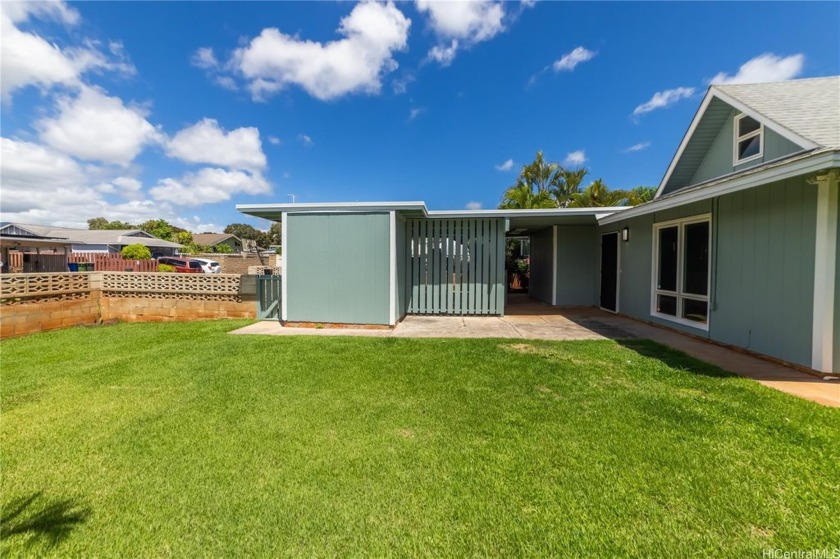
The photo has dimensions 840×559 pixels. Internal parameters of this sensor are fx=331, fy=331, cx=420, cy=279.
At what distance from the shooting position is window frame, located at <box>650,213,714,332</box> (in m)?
6.13

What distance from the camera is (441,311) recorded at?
929 centimetres

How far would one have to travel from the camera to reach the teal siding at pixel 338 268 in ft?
24.7

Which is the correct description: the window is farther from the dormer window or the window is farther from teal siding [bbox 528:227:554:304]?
teal siding [bbox 528:227:554:304]

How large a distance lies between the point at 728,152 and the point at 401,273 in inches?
295

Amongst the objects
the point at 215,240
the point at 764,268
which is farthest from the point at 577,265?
the point at 215,240

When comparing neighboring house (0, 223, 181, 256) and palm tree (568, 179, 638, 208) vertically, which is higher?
palm tree (568, 179, 638, 208)

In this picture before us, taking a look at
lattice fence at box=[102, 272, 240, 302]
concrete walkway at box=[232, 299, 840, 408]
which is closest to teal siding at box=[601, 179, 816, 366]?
concrete walkway at box=[232, 299, 840, 408]

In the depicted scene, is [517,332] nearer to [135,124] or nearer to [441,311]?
[441,311]

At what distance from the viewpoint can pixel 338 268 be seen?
25.3 feet

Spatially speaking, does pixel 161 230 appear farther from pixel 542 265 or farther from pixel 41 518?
pixel 41 518

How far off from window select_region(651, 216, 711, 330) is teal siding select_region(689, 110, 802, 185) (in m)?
1.31

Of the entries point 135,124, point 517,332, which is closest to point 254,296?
point 517,332

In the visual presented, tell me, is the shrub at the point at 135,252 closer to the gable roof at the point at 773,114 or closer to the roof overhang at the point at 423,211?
the roof overhang at the point at 423,211

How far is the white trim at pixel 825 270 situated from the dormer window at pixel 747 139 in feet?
7.47
